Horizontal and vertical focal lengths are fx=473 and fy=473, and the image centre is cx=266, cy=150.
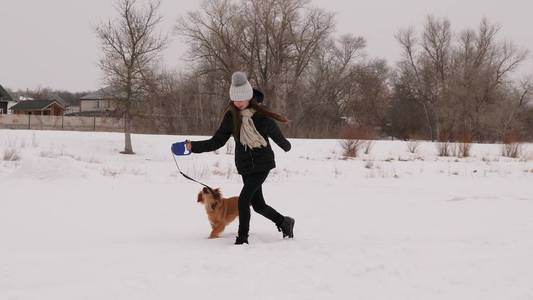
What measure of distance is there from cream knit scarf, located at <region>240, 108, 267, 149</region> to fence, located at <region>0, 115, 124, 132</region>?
3847 centimetres

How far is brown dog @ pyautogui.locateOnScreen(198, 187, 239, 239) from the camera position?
16.2 ft

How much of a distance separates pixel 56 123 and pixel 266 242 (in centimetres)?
4801

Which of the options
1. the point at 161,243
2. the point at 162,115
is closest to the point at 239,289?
the point at 161,243

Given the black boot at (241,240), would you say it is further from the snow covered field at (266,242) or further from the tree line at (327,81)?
the tree line at (327,81)

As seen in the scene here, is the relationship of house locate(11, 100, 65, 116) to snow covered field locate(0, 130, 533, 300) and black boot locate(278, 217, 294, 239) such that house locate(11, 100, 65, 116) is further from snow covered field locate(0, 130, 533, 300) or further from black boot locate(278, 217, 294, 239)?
black boot locate(278, 217, 294, 239)

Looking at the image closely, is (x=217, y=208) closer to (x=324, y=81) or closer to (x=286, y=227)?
(x=286, y=227)

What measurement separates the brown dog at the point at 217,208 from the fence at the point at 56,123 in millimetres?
38002

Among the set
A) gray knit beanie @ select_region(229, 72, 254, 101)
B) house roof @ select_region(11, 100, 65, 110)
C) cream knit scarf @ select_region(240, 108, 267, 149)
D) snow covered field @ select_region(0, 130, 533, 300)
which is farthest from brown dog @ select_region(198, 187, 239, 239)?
house roof @ select_region(11, 100, 65, 110)

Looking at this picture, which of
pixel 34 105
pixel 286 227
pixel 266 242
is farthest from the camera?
pixel 34 105

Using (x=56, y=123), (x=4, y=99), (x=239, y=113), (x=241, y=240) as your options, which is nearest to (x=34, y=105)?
(x=4, y=99)

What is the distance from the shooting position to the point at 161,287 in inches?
127

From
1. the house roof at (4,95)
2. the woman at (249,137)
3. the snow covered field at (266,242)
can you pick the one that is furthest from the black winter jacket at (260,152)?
the house roof at (4,95)

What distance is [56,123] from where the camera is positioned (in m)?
47.7

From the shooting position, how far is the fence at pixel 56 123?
143 feet
